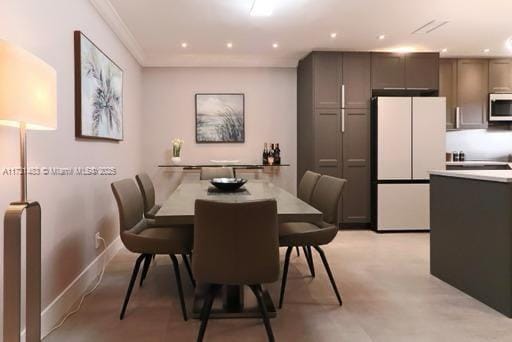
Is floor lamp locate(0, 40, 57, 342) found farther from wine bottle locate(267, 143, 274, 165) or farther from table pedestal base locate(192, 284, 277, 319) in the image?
wine bottle locate(267, 143, 274, 165)

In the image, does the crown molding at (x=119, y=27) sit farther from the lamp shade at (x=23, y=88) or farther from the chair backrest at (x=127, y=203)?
the lamp shade at (x=23, y=88)

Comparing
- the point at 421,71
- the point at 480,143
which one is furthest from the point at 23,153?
the point at 480,143

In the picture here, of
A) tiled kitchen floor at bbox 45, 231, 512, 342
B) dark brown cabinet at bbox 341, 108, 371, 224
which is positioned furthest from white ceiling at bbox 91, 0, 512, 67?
tiled kitchen floor at bbox 45, 231, 512, 342

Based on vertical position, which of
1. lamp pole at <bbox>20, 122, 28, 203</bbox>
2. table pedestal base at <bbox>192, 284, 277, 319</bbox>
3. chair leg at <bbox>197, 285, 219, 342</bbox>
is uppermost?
lamp pole at <bbox>20, 122, 28, 203</bbox>

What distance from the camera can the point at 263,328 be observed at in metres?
2.27

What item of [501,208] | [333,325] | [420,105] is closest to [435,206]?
[501,208]

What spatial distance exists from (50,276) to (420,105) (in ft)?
14.9

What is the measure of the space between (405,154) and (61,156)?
13.4 feet

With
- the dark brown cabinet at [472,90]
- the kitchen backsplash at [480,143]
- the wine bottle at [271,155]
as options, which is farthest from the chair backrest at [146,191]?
the kitchen backsplash at [480,143]

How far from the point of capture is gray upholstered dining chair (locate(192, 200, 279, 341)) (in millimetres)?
1839

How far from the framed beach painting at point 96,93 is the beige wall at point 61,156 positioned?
0.08 metres

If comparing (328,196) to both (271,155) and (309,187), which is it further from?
(271,155)

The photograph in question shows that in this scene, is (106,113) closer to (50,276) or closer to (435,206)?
(50,276)

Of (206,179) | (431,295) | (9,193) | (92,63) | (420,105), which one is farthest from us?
(420,105)
